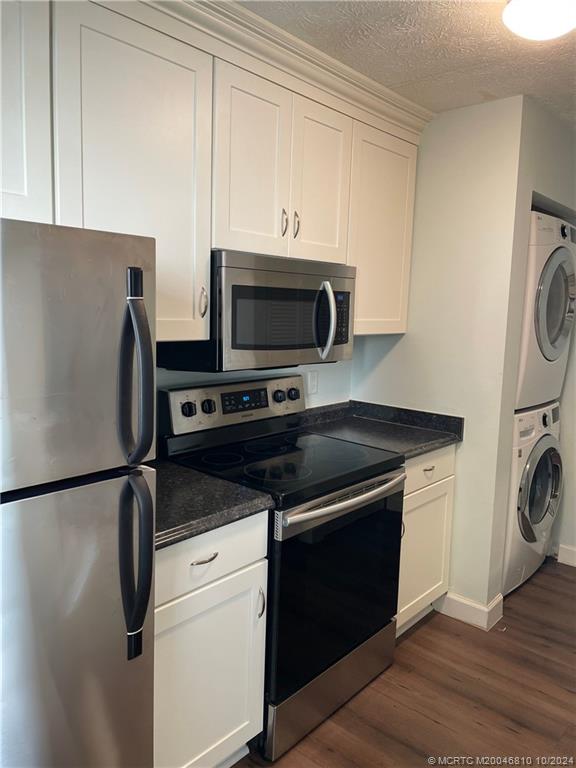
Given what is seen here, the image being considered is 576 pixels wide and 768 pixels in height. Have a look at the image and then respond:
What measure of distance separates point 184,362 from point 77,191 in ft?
2.36

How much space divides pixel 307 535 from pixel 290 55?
5.45 ft

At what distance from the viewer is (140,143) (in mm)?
1618

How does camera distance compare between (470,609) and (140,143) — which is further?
(470,609)

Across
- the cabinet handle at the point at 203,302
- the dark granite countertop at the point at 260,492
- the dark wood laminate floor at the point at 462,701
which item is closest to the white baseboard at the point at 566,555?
the dark wood laminate floor at the point at 462,701

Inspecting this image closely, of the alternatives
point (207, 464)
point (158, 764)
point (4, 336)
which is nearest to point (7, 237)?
point (4, 336)

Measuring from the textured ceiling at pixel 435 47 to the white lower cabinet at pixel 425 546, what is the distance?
61.8 inches

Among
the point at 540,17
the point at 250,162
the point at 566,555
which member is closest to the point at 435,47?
the point at 540,17

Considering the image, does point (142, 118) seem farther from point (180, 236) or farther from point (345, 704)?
point (345, 704)

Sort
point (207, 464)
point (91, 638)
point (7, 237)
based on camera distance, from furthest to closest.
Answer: point (207, 464) → point (91, 638) → point (7, 237)

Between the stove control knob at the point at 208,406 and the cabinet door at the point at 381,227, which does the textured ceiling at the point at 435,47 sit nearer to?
the cabinet door at the point at 381,227

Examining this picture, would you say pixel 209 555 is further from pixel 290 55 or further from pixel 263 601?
pixel 290 55

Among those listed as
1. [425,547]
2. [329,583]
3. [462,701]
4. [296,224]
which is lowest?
[462,701]

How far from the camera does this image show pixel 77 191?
1.48 meters

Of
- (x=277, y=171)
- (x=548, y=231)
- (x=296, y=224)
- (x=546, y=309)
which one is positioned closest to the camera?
(x=277, y=171)
